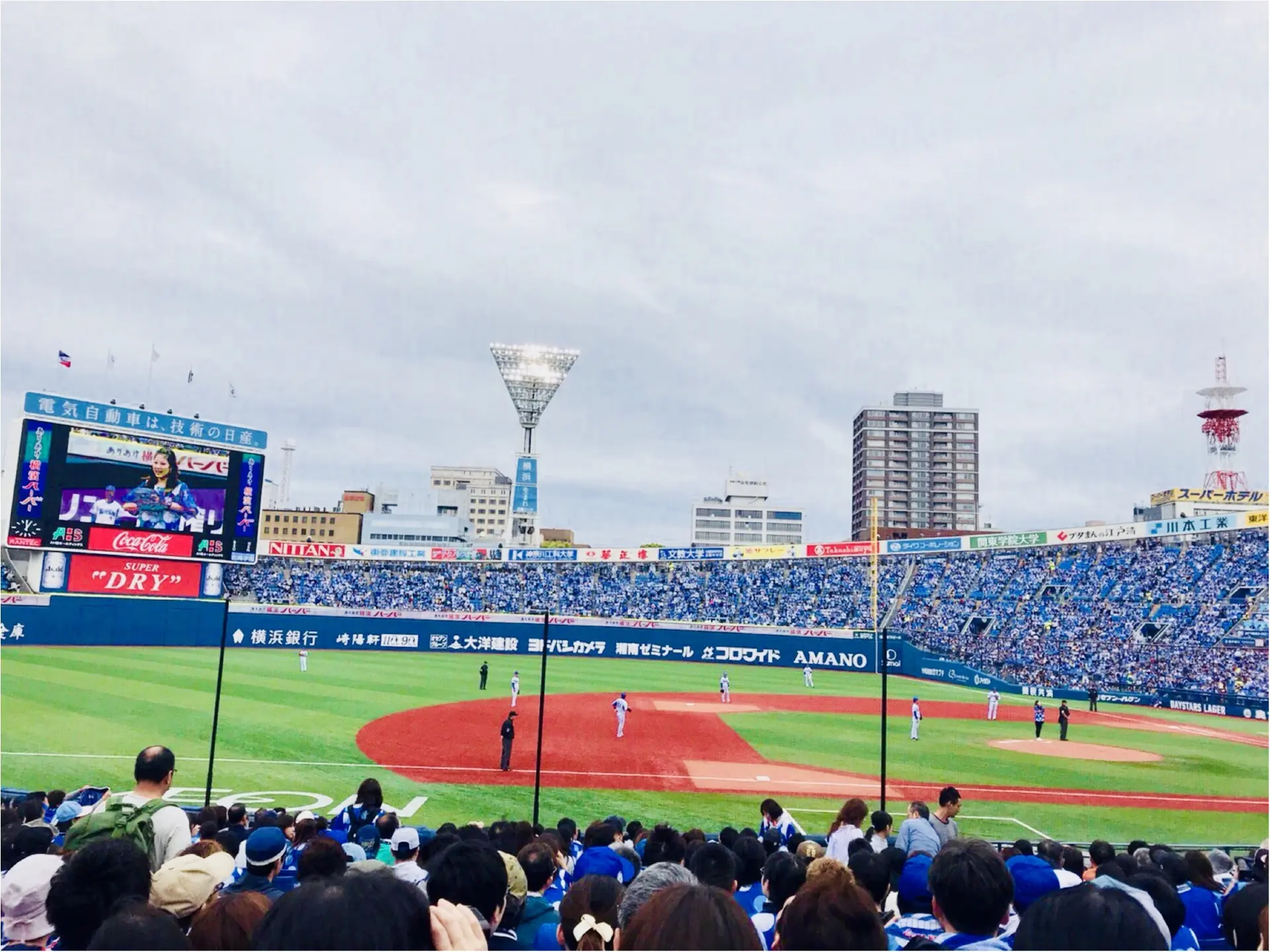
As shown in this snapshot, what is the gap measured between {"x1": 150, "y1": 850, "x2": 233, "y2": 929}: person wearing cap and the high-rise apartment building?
14414 cm

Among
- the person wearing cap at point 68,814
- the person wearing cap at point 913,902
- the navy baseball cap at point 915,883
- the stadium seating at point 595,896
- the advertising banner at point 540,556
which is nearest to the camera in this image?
the stadium seating at point 595,896

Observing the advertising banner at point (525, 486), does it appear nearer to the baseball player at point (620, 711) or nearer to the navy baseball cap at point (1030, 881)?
the baseball player at point (620, 711)

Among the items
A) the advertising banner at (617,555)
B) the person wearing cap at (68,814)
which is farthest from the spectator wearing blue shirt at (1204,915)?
the advertising banner at (617,555)

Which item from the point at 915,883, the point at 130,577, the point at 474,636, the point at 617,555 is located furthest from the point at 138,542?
the point at 915,883

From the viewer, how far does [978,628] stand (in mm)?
55750

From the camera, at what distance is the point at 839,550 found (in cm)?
6438

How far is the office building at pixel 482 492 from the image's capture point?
184 m

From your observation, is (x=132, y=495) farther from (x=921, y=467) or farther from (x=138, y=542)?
(x=921, y=467)

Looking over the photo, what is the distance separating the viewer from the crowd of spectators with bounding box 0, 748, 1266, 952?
2.78 meters

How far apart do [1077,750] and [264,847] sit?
28355 mm

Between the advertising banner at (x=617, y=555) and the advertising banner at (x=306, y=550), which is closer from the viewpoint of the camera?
the advertising banner at (x=306, y=550)

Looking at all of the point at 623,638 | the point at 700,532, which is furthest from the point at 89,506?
the point at 700,532

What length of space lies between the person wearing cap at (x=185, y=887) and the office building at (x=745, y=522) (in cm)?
15772

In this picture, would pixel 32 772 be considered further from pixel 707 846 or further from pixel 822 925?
pixel 822 925
